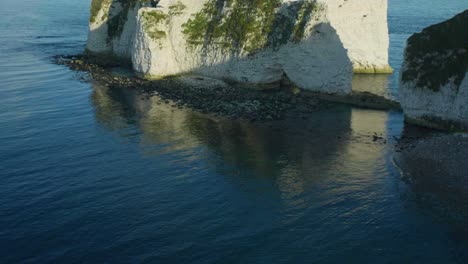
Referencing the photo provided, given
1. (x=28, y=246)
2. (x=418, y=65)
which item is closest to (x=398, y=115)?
(x=418, y=65)

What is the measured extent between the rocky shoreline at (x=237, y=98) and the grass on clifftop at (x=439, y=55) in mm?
6967

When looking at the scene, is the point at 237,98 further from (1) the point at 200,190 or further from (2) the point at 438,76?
(1) the point at 200,190

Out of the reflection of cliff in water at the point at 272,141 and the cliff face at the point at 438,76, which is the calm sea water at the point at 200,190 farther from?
the cliff face at the point at 438,76

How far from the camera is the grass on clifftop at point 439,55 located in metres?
40.8

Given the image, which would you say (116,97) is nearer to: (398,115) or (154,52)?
(154,52)

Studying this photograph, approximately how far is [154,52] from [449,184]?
40887mm

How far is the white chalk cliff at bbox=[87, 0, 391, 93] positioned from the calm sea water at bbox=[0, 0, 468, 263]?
7.17 m

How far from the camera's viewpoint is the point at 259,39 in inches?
2197

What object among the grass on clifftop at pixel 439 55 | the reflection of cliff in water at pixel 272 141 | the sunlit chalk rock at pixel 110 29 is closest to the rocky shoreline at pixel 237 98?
the reflection of cliff in water at pixel 272 141

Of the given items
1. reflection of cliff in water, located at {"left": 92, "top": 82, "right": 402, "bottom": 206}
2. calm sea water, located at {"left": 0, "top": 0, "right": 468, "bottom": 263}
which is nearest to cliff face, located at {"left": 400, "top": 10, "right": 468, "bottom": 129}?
calm sea water, located at {"left": 0, "top": 0, "right": 468, "bottom": 263}

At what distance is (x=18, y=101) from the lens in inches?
2013

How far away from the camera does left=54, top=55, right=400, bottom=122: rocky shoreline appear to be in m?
48.9

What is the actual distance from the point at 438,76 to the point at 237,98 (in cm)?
2093

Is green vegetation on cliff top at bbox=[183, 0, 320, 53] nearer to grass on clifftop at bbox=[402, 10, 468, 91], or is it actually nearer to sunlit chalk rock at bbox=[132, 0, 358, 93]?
sunlit chalk rock at bbox=[132, 0, 358, 93]
